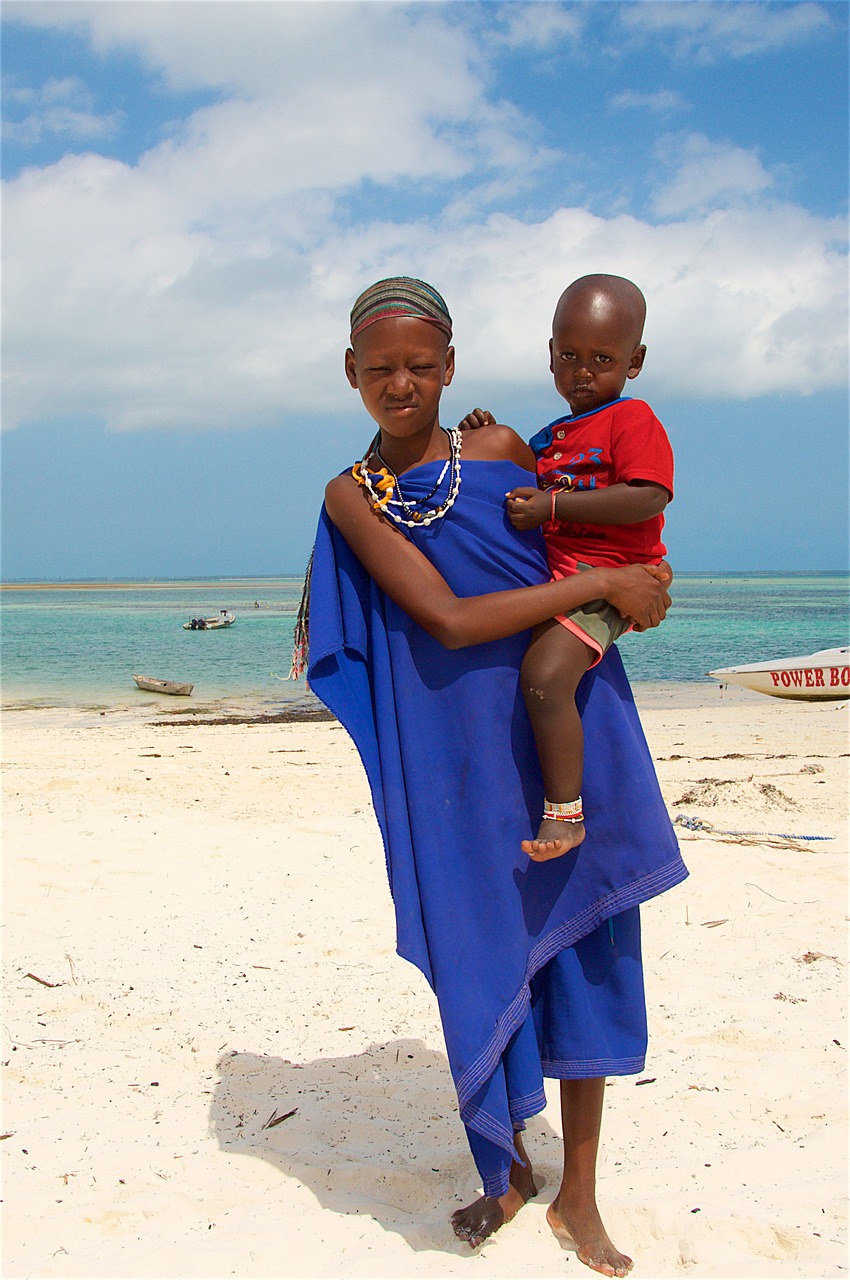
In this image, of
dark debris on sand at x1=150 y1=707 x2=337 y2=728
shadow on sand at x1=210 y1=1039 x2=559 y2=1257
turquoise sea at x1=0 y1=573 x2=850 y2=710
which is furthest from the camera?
turquoise sea at x1=0 y1=573 x2=850 y2=710

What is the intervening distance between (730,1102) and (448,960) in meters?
1.49

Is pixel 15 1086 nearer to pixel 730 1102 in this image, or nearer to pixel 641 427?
pixel 730 1102

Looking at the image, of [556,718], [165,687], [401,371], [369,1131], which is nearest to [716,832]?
[369,1131]

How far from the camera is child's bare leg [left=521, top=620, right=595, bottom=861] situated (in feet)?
7.14

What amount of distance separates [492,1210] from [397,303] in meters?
2.32

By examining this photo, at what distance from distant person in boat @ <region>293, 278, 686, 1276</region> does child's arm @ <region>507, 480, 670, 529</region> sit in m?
0.14

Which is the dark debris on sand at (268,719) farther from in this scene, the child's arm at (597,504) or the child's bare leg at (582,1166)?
the child's arm at (597,504)

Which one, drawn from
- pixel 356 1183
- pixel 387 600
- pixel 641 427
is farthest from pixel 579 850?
pixel 356 1183

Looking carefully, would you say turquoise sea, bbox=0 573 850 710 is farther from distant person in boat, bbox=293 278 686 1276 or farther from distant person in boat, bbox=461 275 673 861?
distant person in boat, bbox=461 275 673 861

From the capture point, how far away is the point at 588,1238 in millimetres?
Result: 2400

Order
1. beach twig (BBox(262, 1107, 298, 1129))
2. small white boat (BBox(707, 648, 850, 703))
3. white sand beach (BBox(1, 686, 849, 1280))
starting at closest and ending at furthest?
white sand beach (BBox(1, 686, 849, 1280)), beach twig (BBox(262, 1107, 298, 1129)), small white boat (BBox(707, 648, 850, 703))

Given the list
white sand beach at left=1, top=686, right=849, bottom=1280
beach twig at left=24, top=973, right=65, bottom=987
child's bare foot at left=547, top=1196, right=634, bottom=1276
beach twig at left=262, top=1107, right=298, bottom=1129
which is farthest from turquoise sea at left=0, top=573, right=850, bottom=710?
child's bare foot at left=547, top=1196, right=634, bottom=1276

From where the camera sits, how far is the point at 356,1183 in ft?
9.11

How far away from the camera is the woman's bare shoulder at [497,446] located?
2.38 meters
